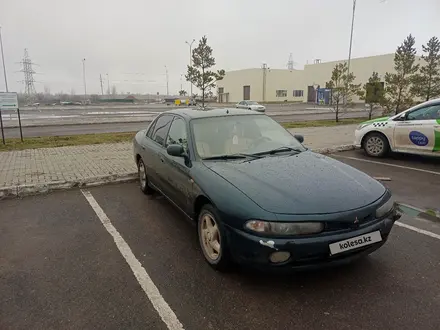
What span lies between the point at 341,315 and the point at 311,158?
1.76 metres

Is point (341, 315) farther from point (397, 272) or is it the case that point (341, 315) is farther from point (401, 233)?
point (401, 233)

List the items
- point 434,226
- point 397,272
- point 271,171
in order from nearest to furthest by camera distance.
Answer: point 397,272, point 271,171, point 434,226

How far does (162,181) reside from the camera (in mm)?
4383

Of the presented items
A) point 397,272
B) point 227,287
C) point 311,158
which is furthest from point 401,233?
point 227,287

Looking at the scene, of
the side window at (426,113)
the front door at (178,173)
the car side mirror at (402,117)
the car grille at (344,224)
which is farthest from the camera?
the car side mirror at (402,117)

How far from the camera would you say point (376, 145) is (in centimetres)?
829

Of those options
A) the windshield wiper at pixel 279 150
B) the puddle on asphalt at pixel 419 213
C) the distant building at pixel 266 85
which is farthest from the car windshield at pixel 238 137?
the distant building at pixel 266 85

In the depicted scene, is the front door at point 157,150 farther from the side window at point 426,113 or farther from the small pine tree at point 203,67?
the small pine tree at point 203,67

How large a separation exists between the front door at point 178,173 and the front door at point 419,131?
19.3ft

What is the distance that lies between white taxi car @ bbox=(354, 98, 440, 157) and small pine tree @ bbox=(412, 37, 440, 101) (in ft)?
40.2

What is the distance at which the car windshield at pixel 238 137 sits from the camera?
3768mm

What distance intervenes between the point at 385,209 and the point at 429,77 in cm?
2102

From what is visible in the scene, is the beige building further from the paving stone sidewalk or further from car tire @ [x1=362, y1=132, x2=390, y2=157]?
the paving stone sidewalk

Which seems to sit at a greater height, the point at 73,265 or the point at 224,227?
the point at 224,227
